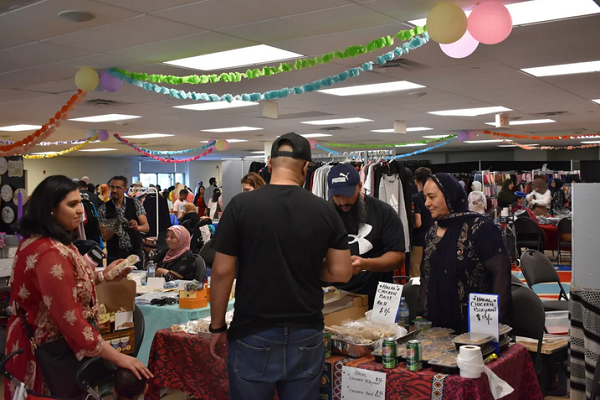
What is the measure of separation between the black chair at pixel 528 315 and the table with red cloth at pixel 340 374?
601mm

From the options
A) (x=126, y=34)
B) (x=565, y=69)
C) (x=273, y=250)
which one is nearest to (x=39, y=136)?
(x=126, y=34)

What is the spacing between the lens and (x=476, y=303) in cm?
256

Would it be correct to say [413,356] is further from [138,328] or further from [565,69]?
[565,69]

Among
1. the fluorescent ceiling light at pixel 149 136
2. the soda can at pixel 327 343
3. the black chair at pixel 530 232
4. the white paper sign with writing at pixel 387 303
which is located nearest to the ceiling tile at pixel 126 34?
the white paper sign with writing at pixel 387 303

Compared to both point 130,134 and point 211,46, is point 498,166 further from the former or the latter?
point 211,46

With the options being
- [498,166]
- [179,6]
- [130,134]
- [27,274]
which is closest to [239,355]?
[27,274]

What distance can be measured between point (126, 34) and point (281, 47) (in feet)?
4.48

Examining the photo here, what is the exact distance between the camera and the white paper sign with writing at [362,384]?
7.79ft

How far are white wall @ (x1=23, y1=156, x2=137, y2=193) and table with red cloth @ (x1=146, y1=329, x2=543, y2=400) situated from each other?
870 inches

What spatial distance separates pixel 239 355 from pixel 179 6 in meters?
2.96

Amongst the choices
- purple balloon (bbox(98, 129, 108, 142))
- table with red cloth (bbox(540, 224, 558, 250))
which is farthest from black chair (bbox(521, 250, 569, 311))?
purple balloon (bbox(98, 129, 108, 142))

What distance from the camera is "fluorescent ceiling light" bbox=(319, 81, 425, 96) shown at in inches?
312

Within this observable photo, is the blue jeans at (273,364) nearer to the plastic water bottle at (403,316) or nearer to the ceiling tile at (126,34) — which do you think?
the plastic water bottle at (403,316)

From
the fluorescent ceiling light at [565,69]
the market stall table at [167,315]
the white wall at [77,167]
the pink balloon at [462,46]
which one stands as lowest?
the market stall table at [167,315]
